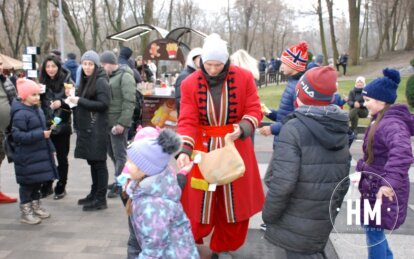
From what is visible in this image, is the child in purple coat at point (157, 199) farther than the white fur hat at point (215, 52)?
No

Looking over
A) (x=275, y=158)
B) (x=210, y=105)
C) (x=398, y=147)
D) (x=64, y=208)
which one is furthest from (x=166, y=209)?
(x=64, y=208)

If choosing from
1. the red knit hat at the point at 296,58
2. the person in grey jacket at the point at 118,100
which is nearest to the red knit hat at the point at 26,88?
the person in grey jacket at the point at 118,100

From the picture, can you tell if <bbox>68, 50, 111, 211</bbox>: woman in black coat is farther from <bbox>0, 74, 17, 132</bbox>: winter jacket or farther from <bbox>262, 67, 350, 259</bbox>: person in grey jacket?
<bbox>262, 67, 350, 259</bbox>: person in grey jacket

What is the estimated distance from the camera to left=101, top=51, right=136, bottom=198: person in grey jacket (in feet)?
17.1

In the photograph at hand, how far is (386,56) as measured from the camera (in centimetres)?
3356

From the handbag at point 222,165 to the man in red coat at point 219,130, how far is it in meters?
→ 0.15

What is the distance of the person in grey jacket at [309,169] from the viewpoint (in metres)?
2.60

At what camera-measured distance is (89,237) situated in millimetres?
4293

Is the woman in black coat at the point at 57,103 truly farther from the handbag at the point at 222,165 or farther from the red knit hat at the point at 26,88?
the handbag at the point at 222,165

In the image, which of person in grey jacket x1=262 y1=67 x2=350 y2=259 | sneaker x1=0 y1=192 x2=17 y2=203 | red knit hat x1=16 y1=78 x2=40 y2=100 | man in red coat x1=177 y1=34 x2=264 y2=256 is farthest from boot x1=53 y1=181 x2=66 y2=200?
person in grey jacket x1=262 y1=67 x2=350 y2=259

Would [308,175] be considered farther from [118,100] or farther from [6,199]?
[6,199]

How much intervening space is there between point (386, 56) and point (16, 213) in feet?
110

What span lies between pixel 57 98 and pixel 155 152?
3.22 m

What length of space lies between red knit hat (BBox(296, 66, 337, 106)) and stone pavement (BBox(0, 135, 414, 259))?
0.88 m
